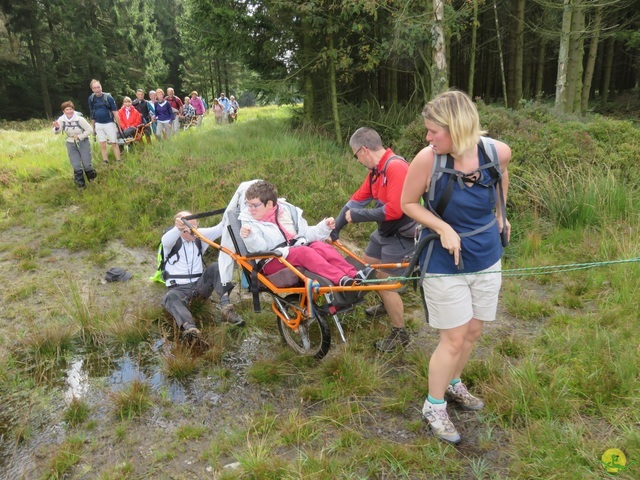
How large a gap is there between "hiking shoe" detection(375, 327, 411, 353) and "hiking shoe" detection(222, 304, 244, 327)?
5.20 feet

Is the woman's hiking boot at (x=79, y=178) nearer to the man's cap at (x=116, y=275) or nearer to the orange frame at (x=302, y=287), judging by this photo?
the man's cap at (x=116, y=275)

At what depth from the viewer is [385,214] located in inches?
151

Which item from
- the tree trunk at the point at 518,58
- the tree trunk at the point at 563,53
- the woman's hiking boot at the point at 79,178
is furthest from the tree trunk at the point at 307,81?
the tree trunk at the point at 518,58

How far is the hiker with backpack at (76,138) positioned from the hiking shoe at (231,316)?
19.9 ft

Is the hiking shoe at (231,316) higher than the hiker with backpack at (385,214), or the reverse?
the hiker with backpack at (385,214)

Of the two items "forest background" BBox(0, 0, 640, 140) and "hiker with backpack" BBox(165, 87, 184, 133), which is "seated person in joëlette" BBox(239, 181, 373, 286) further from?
"hiker with backpack" BBox(165, 87, 184, 133)

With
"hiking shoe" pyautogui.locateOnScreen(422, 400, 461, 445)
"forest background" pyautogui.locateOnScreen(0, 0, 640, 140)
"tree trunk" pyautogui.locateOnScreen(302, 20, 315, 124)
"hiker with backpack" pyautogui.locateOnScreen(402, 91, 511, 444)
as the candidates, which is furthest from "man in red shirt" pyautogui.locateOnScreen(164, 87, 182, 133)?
"hiking shoe" pyautogui.locateOnScreen(422, 400, 461, 445)

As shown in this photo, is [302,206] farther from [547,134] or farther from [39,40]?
[39,40]

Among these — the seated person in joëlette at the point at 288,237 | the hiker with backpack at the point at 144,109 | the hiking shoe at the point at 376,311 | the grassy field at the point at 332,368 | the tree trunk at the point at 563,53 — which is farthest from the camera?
the hiker with backpack at the point at 144,109

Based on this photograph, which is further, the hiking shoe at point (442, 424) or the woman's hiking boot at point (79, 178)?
the woman's hiking boot at point (79, 178)

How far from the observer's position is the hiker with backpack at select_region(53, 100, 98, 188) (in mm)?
8953

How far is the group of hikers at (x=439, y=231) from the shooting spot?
2.57 metres

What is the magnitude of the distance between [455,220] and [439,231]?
0.15m

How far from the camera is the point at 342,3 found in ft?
32.5
